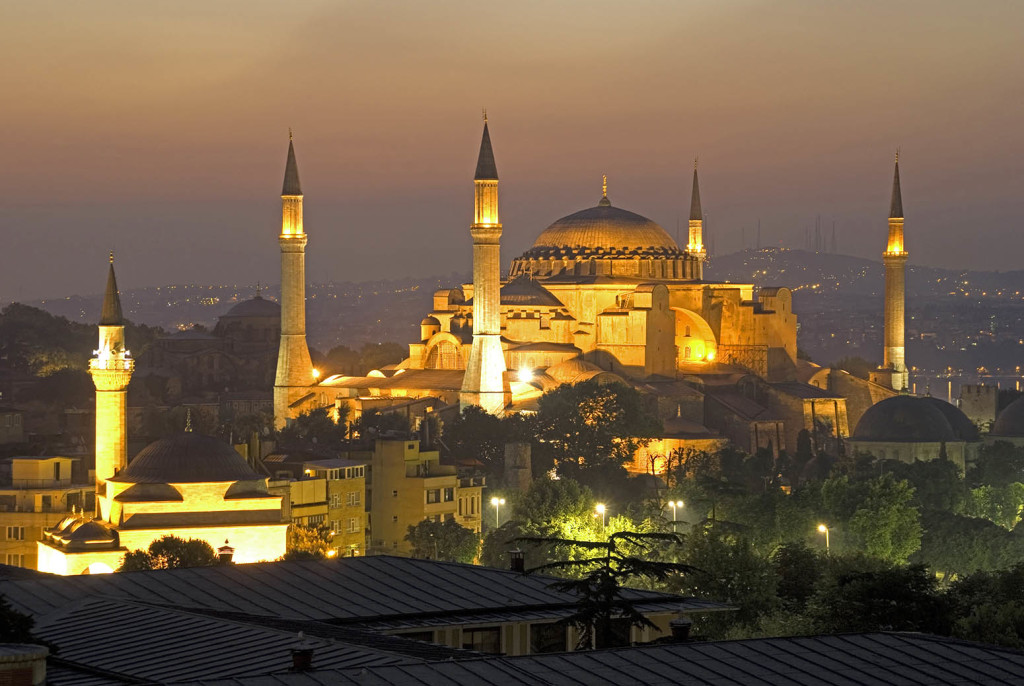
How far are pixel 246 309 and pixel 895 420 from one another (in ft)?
142

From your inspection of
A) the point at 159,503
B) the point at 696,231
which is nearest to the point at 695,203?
the point at 696,231

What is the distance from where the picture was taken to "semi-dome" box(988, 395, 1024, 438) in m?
84.2

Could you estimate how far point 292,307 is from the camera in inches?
3115

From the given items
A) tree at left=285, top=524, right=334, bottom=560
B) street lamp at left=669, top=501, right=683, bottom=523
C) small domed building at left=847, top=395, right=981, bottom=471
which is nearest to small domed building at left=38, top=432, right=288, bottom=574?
tree at left=285, top=524, right=334, bottom=560

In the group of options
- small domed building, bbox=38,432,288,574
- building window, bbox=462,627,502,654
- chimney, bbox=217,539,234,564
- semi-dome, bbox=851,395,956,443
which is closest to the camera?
building window, bbox=462,627,502,654

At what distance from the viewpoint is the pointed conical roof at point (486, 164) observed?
246 ft

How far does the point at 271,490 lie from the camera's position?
56.2 m

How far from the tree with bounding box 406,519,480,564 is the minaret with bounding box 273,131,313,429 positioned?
21.7 metres

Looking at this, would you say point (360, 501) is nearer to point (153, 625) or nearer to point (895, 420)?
point (895, 420)

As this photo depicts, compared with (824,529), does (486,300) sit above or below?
above

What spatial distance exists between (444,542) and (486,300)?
19.5 m

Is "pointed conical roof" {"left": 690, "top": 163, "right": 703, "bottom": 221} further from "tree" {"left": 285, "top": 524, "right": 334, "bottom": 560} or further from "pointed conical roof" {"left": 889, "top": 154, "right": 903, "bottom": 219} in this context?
"tree" {"left": 285, "top": 524, "right": 334, "bottom": 560}

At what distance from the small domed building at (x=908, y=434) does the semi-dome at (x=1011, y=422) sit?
339 centimetres

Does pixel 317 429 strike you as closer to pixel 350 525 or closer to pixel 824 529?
pixel 350 525
